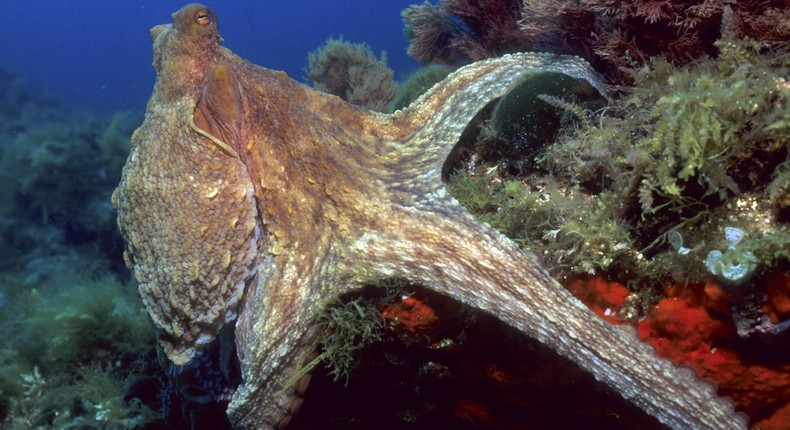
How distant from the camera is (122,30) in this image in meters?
103

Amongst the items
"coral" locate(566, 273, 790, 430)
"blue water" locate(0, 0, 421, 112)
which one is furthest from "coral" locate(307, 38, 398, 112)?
"blue water" locate(0, 0, 421, 112)

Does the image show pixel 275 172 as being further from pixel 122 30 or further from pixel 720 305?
pixel 122 30

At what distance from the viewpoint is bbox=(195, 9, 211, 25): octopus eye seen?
2945 millimetres

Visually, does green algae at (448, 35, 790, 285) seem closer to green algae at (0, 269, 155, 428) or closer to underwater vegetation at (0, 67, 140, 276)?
green algae at (0, 269, 155, 428)

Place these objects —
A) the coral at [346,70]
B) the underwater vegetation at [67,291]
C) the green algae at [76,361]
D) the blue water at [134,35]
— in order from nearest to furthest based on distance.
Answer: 1. the green algae at [76,361]
2. the underwater vegetation at [67,291]
3. the coral at [346,70]
4. the blue water at [134,35]

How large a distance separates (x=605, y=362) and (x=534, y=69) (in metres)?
2.15

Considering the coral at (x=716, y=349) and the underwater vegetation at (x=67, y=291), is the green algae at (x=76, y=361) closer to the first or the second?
the underwater vegetation at (x=67, y=291)

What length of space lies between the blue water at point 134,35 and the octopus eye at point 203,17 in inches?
2084

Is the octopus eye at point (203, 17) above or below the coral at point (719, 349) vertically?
above

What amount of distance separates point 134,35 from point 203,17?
118 metres

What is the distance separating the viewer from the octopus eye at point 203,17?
2.95 meters

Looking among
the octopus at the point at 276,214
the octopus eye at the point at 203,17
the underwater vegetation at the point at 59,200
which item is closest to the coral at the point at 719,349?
the octopus at the point at 276,214

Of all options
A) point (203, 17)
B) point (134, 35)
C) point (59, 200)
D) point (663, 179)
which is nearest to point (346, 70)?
point (203, 17)

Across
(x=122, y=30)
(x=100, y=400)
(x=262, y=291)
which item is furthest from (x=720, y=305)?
(x=122, y=30)
